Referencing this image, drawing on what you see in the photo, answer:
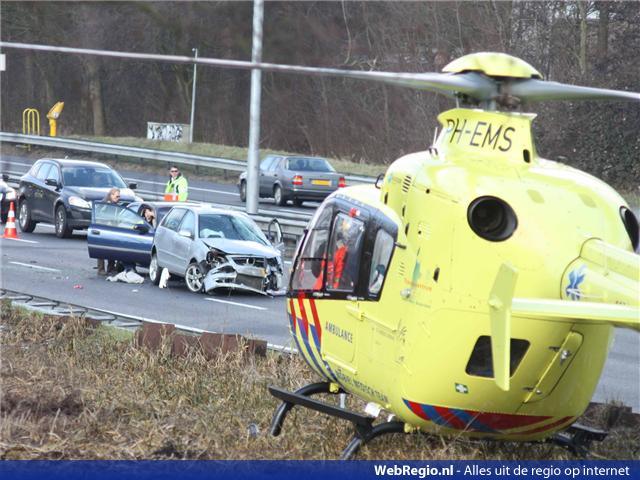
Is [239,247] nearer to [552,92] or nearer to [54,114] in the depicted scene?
[54,114]

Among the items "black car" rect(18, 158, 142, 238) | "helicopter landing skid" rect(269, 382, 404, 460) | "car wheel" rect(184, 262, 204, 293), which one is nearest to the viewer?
"helicopter landing skid" rect(269, 382, 404, 460)

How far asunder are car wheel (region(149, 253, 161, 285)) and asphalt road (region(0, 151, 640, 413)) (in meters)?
0.18

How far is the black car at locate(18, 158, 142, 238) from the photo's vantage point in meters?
29.1

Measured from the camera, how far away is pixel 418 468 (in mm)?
8984

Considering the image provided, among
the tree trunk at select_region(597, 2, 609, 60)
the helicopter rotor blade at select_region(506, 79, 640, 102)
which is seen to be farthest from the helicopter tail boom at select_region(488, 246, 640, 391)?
the tree trunk at select_region(597, 2, 609, 60)

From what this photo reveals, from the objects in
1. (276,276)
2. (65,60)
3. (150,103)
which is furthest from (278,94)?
(276,276)

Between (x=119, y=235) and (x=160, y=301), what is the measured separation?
9.40 feet

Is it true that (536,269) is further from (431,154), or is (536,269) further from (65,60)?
(65,60)

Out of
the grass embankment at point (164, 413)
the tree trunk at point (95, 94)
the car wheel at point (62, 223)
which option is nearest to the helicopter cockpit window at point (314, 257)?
the grass embankment at point (164, 413)

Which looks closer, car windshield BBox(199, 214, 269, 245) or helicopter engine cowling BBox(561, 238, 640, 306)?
helicopter engine cowling BBox(561, 238, 640, 306)

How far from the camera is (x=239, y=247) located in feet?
73.3

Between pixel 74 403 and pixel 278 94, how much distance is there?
4.28m

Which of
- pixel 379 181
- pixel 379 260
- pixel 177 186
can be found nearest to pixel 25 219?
pixel 177 186

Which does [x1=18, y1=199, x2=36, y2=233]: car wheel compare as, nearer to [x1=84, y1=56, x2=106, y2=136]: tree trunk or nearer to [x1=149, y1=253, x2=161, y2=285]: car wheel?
[x1=149, y1=253, x2=161, y2=285]: car wheel
